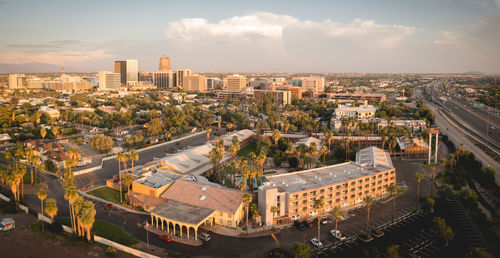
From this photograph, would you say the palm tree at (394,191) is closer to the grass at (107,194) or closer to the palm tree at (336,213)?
the palm tree at (336,213)

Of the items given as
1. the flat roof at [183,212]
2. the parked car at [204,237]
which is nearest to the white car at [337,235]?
the parked car at [204,237]

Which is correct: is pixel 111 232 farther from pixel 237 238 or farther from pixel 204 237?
pixel 237 238

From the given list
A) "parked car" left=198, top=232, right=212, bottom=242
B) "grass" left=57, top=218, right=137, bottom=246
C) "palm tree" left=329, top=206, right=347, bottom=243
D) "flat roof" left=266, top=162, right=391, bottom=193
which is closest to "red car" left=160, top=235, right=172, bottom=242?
"grass" left=57, top=218, right=137, bottom=246

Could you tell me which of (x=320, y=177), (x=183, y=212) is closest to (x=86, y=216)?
(x=183, y=212)

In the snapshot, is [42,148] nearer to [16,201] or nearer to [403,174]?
[16,201]

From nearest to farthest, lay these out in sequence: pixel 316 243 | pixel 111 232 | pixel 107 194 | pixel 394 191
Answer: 1. pixel 316 243
2. pixel 111 232
3. pixel 394 191
4. pixel 107 194

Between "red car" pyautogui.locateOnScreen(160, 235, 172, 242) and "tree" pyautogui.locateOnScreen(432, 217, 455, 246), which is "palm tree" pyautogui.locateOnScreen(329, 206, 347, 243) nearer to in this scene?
"tree" pyautogui.locateOnScreen(432, 217, 455, 246)
